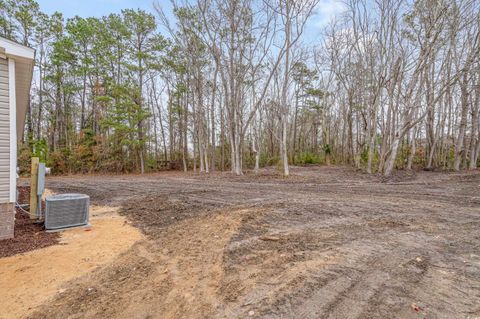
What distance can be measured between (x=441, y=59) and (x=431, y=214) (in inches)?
574

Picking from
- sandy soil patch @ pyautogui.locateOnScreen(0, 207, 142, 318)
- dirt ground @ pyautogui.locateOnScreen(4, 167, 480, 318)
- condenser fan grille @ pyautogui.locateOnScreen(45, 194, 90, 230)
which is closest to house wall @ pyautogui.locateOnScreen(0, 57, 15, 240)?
condenser fan grille @ pyautogui.locateOnScreen(45, 194, 90, 230)

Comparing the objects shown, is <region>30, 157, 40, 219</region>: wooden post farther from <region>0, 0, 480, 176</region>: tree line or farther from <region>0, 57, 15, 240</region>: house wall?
<region>0, 0, 480, 176</region>: tree line

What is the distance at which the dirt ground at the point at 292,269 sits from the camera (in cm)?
206

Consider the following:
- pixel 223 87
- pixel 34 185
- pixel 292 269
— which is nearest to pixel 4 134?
pixel 34 185

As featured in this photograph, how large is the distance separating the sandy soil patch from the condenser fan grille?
0.22 meters

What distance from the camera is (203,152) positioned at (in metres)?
18.0

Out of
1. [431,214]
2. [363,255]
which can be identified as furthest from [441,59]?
[363,255]

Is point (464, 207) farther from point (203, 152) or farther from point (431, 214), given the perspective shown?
point (203, 152)

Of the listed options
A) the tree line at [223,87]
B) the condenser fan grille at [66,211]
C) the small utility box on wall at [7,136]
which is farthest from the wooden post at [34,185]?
the tree line at [223,87]

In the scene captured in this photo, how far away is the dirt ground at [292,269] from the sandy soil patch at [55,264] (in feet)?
0.56

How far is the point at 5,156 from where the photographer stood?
4066mm

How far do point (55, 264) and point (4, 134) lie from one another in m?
2.43

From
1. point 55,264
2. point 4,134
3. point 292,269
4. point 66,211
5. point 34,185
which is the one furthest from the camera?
point 34,185

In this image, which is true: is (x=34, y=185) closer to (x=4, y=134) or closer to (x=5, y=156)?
(x=5, y=156)
